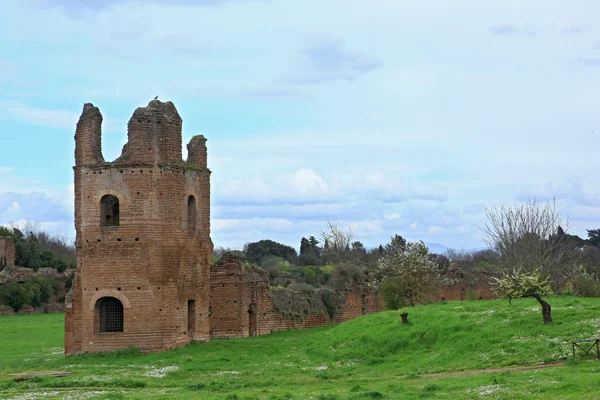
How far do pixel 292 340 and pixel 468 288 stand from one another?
96.0 feet

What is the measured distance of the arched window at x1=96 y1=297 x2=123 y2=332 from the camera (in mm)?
32344

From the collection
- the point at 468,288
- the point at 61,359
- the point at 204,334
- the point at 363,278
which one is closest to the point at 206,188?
the point at 204,334

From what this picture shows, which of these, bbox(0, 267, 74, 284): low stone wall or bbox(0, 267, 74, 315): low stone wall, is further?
bbox(0, 267, 74, 284): low stone wall

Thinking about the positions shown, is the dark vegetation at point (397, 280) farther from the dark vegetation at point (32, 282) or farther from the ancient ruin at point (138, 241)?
the dark vegetation at point (32, 282)

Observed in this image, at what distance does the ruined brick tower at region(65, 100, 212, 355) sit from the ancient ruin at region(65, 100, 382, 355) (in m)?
0.04

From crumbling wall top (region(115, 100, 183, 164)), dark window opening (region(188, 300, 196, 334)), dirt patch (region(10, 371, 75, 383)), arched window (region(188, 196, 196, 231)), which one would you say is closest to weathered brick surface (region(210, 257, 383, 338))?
dark window opening (region(188, 300, 196, 334))

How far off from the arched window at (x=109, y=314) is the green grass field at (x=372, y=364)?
1.37 m

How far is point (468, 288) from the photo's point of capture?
6412 cm

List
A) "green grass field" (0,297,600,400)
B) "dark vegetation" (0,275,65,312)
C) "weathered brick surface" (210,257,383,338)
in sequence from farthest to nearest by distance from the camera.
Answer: "dark vegetation" (0,275,65,312), "weathered brick surface" (210,257,383,338), "green grass field" (0,297,600,400)

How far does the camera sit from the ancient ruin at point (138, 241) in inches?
1251

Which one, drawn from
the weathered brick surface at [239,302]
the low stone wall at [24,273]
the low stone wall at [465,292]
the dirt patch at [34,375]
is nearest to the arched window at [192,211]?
the weathered brick surface at [239,302]

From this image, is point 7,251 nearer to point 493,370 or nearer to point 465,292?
point 465,292

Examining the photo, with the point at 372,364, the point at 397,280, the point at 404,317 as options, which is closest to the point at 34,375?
the point at 372,364

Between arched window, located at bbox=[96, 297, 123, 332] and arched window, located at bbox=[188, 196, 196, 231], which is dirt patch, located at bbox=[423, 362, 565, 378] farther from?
arched window, located at bbox=[96, 297, 123, 332]
